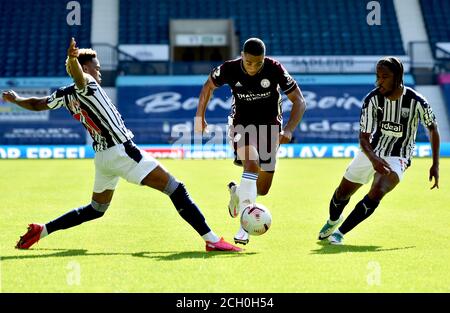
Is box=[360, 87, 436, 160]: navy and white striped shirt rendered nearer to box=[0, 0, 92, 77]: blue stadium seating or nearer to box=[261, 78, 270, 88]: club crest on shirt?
box=[261, 78, 270, 88]: club crest on shirt

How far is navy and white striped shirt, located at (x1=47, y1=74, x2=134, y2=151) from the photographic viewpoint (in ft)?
26.8

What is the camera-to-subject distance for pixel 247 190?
8.80 metres

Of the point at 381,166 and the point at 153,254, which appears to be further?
the point at 381,166

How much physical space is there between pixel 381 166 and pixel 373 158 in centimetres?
14

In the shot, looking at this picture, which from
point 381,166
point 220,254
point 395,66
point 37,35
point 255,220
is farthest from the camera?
point 37,35

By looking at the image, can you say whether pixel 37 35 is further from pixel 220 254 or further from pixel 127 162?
pixel 220 254

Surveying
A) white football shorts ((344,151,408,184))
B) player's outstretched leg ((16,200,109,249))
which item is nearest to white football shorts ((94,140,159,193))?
player's outstretched leg ((16,200,109,249))

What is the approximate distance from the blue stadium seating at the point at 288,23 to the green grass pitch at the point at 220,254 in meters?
22.4

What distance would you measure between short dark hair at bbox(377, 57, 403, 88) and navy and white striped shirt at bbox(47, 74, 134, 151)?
2.74m

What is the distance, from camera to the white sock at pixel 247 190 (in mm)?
8805

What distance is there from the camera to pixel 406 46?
125 feet

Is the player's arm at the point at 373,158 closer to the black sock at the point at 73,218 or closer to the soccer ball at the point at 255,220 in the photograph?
the soccer ball at the point at 255,220

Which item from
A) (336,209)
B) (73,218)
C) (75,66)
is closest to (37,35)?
(73,218)
